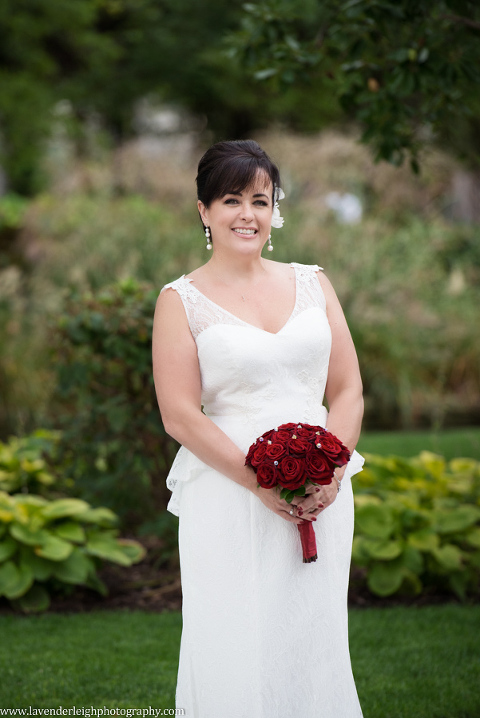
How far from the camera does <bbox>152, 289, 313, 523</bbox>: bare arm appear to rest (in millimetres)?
2525

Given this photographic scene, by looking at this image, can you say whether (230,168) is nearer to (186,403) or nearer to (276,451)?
(186,403)

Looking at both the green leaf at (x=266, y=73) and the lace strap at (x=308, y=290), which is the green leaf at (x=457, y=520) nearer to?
the lace strap at (x=308, y=290)

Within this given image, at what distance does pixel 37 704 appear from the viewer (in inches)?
133

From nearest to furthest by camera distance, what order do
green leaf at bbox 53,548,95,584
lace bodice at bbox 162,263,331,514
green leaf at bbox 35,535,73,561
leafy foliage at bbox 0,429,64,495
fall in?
lace bodice at bbox 162,263,331,514 → green leaf at bbox 35,535,73,561 → green leaf at bbox 53,548,95,584 → leafy foliage at bbox 0,429,64,495

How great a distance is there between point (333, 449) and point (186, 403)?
1.63 ft

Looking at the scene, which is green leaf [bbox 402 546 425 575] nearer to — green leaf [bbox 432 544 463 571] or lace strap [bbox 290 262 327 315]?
green leaf [bbox 432 544 463 571]

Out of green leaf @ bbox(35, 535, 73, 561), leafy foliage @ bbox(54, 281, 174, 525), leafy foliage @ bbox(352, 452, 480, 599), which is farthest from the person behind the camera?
leafy foliage @ bbox(54, 281, 174, 525)

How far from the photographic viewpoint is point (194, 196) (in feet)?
43.7

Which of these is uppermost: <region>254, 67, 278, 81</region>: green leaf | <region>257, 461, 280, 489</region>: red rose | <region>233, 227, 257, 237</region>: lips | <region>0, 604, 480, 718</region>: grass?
<region>254, 67, 278, 81</region>: green leaf

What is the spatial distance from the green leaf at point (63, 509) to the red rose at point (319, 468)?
2.40m

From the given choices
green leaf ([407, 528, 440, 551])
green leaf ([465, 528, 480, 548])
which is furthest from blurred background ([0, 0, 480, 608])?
green leaf ([407, 528, 440, 551])

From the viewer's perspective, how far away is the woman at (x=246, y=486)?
255 centimetres

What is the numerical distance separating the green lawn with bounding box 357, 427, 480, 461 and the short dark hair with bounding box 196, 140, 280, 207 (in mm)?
5090

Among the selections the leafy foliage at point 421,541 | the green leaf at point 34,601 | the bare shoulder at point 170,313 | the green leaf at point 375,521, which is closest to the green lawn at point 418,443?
the leafy foliage at point 421,541
